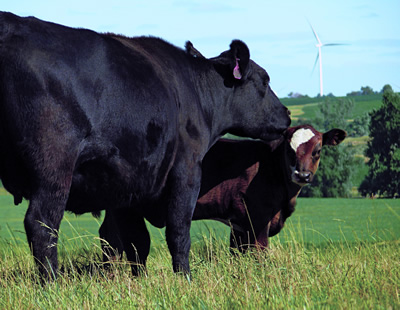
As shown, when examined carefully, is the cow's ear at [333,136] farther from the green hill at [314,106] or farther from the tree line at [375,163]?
the green hill at [314,106]

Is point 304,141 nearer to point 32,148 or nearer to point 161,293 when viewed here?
point 161,293

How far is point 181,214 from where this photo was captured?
20.5 ft

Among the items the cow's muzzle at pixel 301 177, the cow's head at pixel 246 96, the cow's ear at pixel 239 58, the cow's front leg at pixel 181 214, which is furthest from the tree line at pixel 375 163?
the cow's front leg at pixel 181 214

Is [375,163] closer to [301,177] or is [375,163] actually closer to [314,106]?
[301,177]

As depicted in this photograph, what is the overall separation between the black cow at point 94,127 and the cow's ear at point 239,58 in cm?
2

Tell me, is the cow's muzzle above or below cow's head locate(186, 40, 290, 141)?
below

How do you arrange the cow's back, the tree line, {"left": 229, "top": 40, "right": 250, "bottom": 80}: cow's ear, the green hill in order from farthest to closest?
the green hill, the tree line, {"left": 229, "top": 40, "right": 250, "bottom": 80}: cow's ear, the cow's back

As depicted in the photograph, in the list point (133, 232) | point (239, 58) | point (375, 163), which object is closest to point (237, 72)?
point (239, 58)

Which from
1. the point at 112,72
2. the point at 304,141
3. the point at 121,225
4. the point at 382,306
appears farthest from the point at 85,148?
the point at 304,141

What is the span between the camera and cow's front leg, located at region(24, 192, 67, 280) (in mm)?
5117

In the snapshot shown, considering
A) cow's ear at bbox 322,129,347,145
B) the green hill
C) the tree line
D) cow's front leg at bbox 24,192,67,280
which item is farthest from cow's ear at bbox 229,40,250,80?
the green hill

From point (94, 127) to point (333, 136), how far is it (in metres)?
3.72

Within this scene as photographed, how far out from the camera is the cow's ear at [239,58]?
683 centimetres

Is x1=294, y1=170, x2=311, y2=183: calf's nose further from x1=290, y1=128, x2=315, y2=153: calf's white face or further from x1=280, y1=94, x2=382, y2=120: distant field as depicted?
x1=280, y1=94, x2=382, y2=120: distant field
